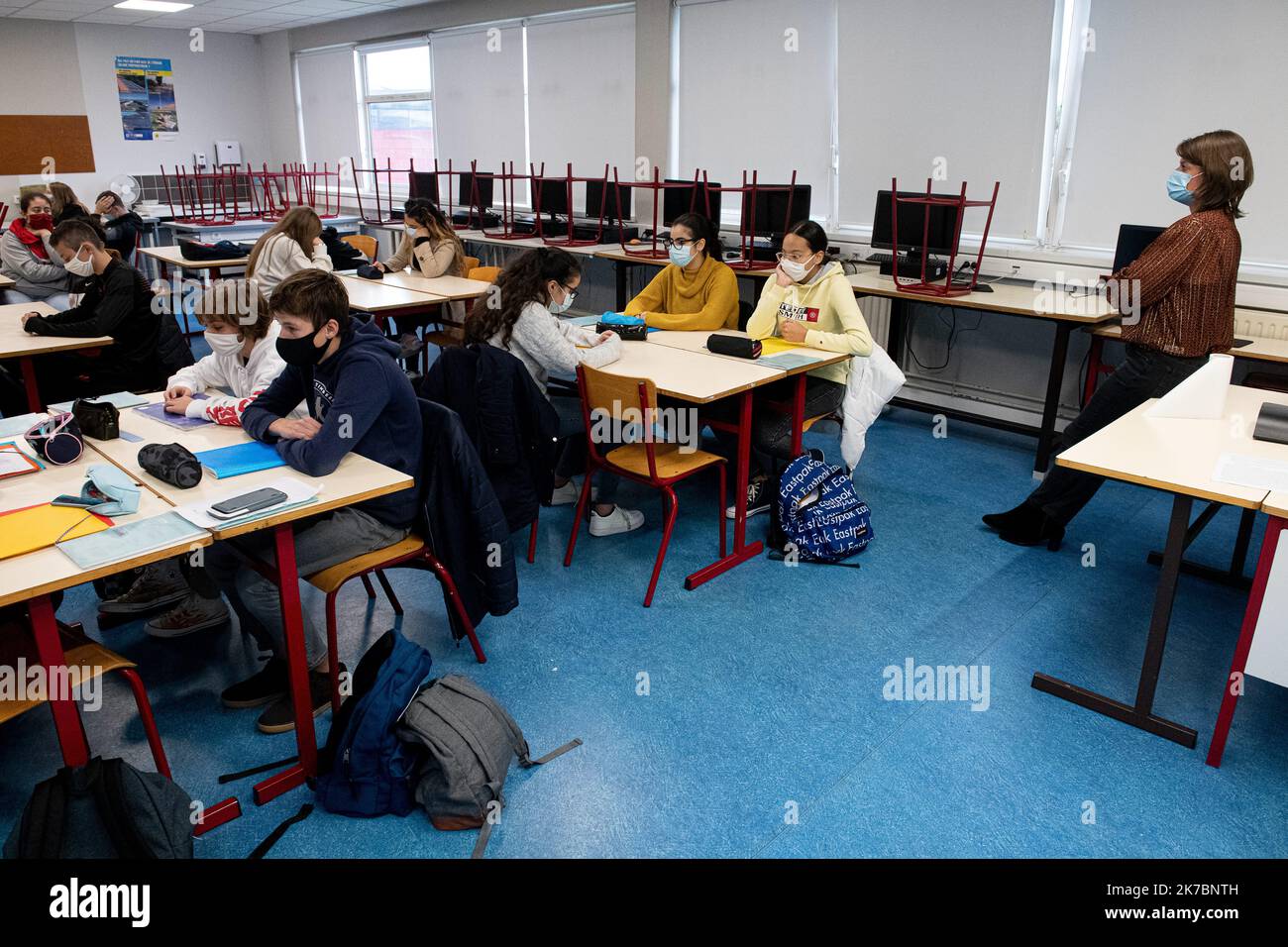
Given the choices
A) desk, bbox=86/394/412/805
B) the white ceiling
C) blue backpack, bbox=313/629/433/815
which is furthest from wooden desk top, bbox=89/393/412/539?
the white ceiling

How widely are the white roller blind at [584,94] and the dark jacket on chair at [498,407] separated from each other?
181 inches

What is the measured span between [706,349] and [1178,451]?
1.75 meters

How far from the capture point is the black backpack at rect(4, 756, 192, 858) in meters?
1.60

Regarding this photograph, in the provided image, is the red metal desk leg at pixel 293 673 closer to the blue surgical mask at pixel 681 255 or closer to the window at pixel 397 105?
the blue surgical mask at pixel 681 255

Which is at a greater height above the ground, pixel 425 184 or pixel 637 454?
pixel 425 184

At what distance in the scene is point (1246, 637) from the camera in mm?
2217

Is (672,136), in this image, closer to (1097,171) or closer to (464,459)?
(1097,171)

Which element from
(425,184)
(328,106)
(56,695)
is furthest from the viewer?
(328,106)

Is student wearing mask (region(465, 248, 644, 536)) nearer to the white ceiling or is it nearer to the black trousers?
the black trousers

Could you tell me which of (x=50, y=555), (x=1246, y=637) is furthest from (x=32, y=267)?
(x=1246, y=637)

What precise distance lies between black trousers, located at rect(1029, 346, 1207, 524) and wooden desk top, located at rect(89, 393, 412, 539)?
239cm

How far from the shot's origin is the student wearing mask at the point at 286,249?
479cm

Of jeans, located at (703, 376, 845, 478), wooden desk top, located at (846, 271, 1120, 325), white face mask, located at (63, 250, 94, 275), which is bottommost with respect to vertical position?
jeans, located at (703, 376, 845, 478)

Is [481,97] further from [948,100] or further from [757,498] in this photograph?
[757,498]
